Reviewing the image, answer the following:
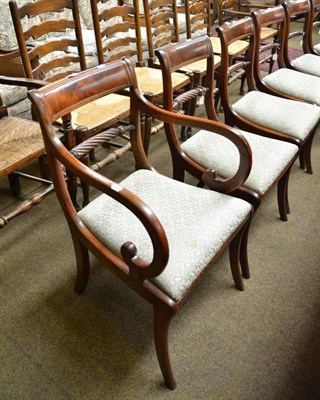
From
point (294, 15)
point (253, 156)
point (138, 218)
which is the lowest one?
point (253, 156)

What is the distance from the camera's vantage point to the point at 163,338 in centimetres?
93

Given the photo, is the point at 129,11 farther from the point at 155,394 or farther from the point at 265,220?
the point at 155,394

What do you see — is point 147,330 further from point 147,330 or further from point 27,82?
point 27,82

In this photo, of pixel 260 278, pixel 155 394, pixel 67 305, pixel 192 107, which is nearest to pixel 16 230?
pixel 67 305

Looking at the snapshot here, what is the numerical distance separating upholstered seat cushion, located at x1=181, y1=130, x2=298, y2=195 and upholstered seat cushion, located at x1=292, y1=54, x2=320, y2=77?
3.47 feet

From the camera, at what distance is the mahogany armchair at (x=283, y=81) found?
1.83 meters

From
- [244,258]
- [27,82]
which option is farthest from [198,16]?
[244,258]

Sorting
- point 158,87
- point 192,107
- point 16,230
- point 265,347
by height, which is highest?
point 158,87

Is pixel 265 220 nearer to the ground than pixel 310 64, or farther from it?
nearer to the ground

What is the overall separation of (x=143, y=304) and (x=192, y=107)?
51.1 inches

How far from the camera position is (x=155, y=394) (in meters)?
1.02

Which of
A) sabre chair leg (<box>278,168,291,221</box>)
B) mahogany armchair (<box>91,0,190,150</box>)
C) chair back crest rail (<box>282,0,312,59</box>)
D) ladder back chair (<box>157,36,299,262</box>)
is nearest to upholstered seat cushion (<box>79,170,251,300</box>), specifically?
ladder back chair (<box>157,36,299,262</box>)

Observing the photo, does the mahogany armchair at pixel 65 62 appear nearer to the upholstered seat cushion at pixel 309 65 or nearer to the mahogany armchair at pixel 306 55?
the mahogany armchair at pixel 306 55

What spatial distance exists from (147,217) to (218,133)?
Answer: 0.48 metres
